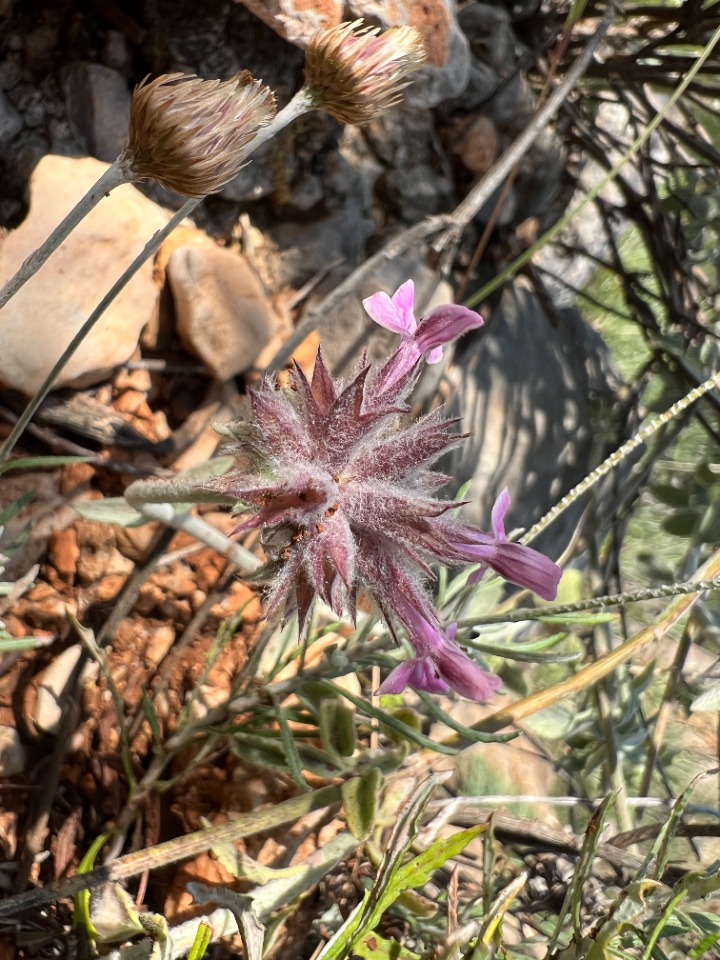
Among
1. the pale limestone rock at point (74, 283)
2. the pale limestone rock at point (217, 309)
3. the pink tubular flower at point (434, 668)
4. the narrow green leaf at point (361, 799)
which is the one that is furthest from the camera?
the pale limestone rock at point (217, 309)

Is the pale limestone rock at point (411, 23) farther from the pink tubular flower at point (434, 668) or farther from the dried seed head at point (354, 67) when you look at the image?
the pink tubular flower at point (434, 668)

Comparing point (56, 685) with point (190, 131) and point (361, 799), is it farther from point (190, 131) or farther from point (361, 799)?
point (190, 131)

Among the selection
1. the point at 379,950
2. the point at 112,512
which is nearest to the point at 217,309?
the point at 112,512

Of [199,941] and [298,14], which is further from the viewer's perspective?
[298,14]

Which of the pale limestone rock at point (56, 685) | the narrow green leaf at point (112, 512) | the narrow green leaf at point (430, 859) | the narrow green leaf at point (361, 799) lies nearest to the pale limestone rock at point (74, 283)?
the narrow green leaf at point (112, 512)

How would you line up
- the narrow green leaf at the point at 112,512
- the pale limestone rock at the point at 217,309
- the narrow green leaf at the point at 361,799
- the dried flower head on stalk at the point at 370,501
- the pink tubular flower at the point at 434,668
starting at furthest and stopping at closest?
the pale limestone rock at the point at 217,309 → the narrow green leaf at the point at 112,512 → the narrow green leaf at the point at 361,799 → the pink tubular flower at the point at 434,668 → the dried flower head on stalk at the point at 370,501

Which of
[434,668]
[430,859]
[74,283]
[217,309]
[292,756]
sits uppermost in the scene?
[74,283]
